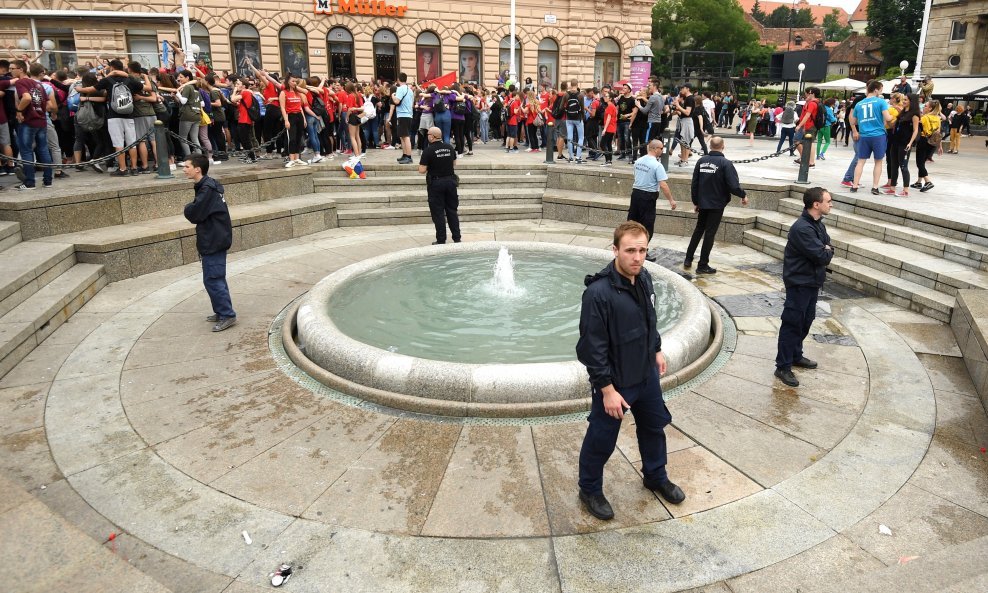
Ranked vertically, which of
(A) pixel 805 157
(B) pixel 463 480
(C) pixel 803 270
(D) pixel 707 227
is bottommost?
(B) pixel 463 480

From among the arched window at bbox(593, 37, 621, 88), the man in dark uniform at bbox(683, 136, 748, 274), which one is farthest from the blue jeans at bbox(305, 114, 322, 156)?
the arched window at bbox(593, 37, 621, 88)

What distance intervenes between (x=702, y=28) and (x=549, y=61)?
136ft

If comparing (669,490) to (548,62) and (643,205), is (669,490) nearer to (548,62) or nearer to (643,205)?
(643,205)

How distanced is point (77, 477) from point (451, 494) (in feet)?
8.92

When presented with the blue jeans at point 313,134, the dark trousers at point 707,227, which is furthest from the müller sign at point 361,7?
the dark trousers at point 707,227

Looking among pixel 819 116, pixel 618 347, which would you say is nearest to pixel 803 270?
pixel 618 347

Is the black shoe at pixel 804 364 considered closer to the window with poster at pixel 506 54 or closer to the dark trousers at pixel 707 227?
the dark trousers at pixel 707 227

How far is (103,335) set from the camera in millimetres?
7414

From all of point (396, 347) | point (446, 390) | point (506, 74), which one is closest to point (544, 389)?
point (446, 390)

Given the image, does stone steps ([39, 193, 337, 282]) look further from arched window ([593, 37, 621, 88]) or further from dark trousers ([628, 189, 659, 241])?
arched window ([593, 37, 621, 88])

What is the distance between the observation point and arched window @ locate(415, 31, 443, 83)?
34750 millimetres

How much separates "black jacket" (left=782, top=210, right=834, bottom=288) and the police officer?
138 inches

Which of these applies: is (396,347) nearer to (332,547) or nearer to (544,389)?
(544,389)

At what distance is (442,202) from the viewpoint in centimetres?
1073
